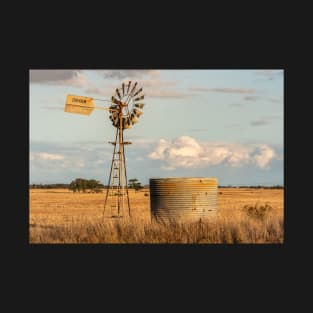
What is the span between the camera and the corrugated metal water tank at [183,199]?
67.7 feet

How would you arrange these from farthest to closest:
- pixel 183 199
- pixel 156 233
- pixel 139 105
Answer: pixel 139 105, pixel 183 199, pixel 156 233

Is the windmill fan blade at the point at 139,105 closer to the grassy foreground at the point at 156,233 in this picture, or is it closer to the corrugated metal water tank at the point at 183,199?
the corrugated metal water tank at the point at 183,199

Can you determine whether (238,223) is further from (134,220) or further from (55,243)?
(55,243)

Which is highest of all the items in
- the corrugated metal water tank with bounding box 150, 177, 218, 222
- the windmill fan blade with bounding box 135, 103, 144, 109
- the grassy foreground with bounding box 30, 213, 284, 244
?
the windmill fan blade with bounding box 135, 103, 144, 109

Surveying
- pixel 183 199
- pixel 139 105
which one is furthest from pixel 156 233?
pixel 139 105

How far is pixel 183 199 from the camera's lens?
67.8 feet

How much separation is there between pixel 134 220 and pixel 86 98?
18.9 ft

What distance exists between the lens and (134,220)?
68.1 feet

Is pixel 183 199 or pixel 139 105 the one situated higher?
pixel 139 105

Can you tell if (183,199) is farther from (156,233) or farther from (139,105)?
(139,105)

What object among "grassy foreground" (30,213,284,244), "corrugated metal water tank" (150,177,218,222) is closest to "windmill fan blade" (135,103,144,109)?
"corrugated metal water tank" (150,177,218,222)

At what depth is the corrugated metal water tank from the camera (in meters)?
20.6

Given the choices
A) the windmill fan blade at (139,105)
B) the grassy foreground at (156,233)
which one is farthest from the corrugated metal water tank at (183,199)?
the windmill fan blade at (139,105)

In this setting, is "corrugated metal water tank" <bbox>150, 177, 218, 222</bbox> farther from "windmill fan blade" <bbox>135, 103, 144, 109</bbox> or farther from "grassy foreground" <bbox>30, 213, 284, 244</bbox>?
"windmill fan blade" <bbox>135, 103, 144, 109</bbox>
